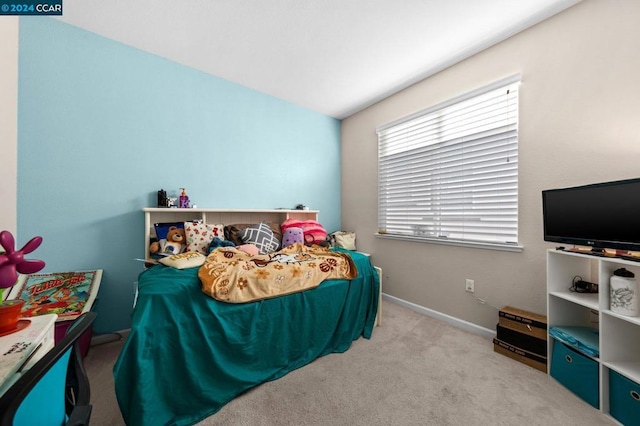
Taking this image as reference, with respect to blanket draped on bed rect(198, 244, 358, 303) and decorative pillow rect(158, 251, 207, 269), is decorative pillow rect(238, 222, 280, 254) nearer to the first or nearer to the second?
blanket draped on bed rect(198, 244, 358, 303)

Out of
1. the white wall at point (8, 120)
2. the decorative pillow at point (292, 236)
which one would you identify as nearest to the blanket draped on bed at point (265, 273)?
the decorative pillow at point (292, 236)

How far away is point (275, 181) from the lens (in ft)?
10.7

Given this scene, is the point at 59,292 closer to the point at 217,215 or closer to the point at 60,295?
the point at 60,295

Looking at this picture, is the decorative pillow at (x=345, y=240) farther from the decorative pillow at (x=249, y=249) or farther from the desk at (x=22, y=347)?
the desk at (x=22, y=347)

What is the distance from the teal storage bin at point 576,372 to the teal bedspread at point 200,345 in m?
1.57

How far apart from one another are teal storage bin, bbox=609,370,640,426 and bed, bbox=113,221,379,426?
65.5 inches

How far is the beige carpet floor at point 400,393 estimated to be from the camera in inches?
53.2

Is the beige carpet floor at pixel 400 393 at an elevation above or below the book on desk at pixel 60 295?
below

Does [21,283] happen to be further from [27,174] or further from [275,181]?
[275,181]

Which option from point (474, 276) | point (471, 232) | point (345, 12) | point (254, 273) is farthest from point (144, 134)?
point (474, 276)

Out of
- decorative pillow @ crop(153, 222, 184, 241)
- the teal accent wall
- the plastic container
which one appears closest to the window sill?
the plastic container

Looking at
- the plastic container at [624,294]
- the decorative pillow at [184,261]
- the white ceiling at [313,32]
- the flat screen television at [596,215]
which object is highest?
the white ceiling at [313,32]

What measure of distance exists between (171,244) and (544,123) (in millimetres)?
3358

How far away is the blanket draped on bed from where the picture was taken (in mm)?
1514
